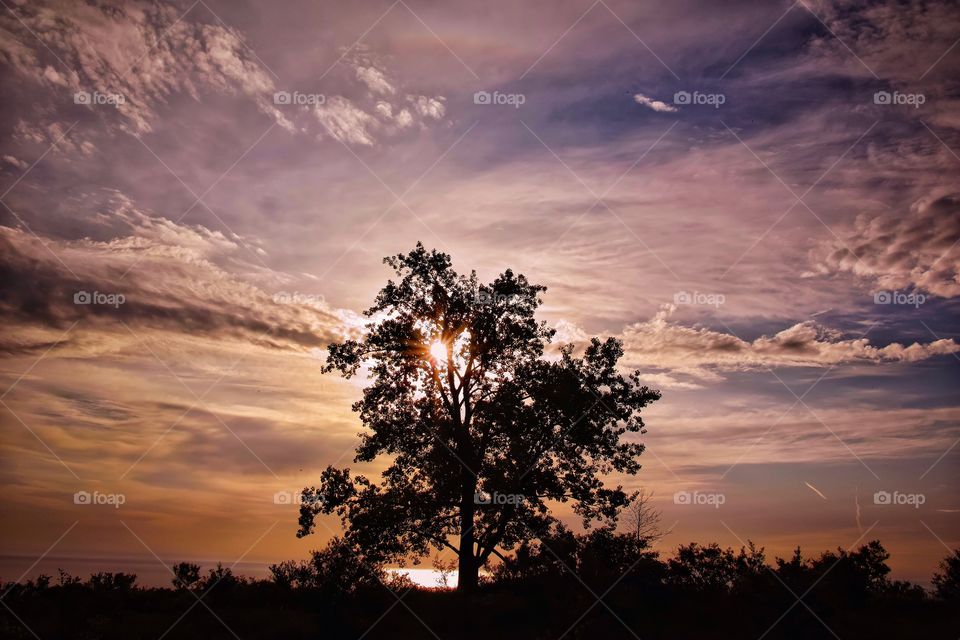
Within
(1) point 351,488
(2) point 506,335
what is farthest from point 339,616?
(2) point 506,335

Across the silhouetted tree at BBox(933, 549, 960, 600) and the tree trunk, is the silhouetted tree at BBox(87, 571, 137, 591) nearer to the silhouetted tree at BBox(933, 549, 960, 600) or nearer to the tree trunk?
the tree trunk

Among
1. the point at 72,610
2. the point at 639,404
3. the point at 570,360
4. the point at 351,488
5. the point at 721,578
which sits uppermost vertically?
the point at 570,360

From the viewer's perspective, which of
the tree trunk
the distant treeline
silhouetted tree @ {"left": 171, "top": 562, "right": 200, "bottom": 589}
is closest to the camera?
the distant treeline

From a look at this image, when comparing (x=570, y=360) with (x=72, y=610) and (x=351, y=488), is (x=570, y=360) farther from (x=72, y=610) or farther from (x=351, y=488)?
(x=72, y=610)

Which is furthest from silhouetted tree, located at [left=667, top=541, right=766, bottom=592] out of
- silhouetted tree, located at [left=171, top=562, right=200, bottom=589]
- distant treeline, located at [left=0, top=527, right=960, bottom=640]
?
silhouetted tree, located at [left=171, top=562, right=200, bottom=589]

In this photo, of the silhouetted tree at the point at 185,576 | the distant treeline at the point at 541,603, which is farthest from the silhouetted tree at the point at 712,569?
the silhouetted tree at the point at 185,576

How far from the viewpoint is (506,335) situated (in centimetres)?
2775

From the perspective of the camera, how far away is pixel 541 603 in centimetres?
2123

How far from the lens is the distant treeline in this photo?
61.5 feet

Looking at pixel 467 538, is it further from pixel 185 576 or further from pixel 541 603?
pixel 185 576

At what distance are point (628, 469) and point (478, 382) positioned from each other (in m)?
7.02

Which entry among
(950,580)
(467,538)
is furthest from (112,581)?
(950,580)

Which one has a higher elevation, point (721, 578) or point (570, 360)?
point (570, 360)

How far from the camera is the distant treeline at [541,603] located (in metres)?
18.7
